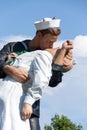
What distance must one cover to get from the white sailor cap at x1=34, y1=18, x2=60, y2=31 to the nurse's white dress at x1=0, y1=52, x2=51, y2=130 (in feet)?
0.97

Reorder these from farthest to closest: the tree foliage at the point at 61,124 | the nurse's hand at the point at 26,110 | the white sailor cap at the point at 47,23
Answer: the tree foliage at the point at 61,124
the white sailor cap at the point at 47,23
the nurse's hand at the point at 26,110

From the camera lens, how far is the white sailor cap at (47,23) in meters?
5.95

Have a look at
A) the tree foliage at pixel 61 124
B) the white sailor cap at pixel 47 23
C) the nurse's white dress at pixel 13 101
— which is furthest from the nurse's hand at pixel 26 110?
the tree foliage at pixel 61 124

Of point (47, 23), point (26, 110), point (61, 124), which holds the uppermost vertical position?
Result: point (47, 23)

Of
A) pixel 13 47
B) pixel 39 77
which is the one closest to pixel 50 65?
pixel 39 77

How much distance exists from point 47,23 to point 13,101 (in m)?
0.83

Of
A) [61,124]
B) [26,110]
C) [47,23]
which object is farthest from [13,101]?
[61,124]

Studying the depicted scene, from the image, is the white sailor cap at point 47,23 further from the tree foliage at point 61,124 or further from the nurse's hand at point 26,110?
the tree foliage at point 61,124

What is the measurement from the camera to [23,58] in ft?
19.5

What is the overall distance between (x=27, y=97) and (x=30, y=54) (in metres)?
0.48

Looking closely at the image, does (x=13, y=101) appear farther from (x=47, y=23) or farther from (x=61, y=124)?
(x=61, y=124)

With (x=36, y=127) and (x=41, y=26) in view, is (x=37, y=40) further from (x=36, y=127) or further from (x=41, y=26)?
(x=36, y=127)

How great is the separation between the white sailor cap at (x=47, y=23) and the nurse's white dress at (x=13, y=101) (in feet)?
0.97

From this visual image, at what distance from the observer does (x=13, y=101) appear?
19.0 ft
